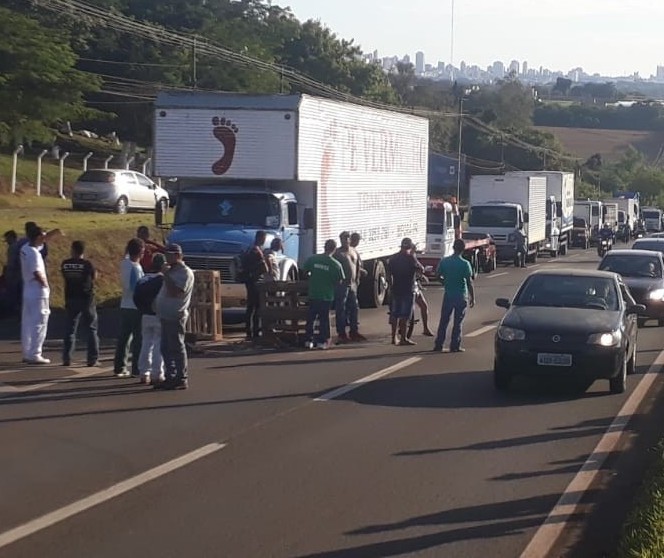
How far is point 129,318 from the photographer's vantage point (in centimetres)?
1608

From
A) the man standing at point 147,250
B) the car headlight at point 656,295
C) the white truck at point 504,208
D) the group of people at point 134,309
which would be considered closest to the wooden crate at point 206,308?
the man standing at point 147,250

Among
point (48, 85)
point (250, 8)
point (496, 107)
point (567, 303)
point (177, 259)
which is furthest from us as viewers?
point (496, 107)

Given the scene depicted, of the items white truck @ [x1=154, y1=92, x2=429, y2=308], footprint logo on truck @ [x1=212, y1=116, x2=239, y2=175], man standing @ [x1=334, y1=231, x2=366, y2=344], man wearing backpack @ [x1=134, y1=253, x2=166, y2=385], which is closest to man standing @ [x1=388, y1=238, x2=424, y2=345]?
man standing @ [x1=334, y1=231, x2=366, y2=344]

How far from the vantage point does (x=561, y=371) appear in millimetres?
15516

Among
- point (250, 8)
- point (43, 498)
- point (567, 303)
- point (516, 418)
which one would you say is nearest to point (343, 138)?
point (567, 303)

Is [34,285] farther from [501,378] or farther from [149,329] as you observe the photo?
[501,378]

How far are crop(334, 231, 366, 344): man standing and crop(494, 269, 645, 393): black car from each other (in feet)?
14.8

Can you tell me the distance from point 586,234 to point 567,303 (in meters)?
54.5

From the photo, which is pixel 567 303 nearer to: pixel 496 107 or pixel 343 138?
pixel 343 138

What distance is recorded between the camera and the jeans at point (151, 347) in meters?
15.5

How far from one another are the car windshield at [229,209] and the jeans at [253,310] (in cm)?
225

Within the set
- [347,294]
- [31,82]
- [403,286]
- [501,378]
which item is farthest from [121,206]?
[501,378]

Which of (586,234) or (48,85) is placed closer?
(48,85)

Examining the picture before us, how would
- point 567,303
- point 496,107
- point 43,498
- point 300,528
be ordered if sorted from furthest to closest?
point 496,107, point 567,303, point 43,498, point 300,528
